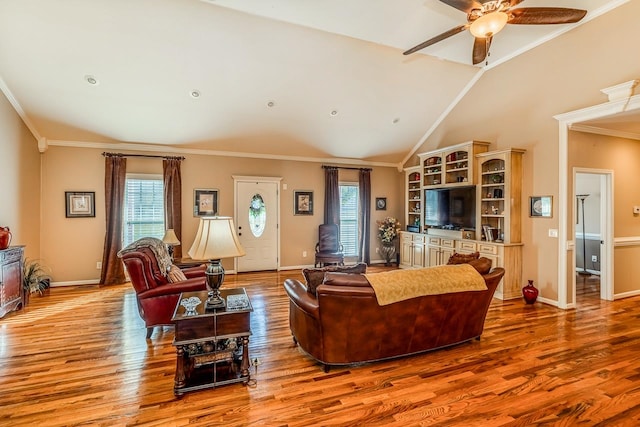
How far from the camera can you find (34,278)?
5.11 meters

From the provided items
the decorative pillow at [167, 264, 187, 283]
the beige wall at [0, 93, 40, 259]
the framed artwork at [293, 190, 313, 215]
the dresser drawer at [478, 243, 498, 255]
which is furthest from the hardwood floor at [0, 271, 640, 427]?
the framed artwork at [293, 190, 313, 215]

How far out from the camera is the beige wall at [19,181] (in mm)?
4631

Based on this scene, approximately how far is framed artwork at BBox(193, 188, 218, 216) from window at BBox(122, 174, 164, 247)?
64 centimetres

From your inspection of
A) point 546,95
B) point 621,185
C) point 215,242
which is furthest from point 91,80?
point 621,185

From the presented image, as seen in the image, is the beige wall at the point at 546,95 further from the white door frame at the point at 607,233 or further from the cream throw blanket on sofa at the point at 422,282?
the cream throw blanket on sofa at the point at 422,282

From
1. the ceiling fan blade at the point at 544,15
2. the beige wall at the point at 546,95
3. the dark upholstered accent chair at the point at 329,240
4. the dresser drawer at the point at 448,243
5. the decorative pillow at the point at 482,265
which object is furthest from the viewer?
the dark upholstered accent chair at the point at 329,240

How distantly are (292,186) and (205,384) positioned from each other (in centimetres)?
524

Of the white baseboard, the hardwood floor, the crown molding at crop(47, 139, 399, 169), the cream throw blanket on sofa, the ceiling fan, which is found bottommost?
the hardwood floor

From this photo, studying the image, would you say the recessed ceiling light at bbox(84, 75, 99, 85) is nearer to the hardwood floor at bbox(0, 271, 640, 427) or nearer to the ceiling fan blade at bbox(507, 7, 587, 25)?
the hardwood floor at bbox(0, 271, 640, 427)

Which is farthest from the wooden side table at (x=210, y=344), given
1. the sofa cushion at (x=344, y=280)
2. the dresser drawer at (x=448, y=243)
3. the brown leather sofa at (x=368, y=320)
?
the dresser drawer at (x=448, y=243)

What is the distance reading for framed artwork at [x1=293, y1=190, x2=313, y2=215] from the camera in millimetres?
7383

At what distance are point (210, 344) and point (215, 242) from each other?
94 centimetres

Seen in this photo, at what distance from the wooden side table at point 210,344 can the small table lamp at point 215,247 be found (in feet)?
0.42

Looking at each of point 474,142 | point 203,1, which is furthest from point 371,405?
point 474,142
